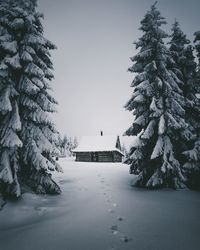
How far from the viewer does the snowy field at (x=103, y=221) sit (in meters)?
5.04

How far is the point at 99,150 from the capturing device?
37594mm

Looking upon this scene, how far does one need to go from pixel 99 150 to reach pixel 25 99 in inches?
1157

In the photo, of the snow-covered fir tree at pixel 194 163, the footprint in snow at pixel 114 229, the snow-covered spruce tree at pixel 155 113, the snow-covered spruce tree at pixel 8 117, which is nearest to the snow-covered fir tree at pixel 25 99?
the snow-covered spruce tree at pixel 8 117

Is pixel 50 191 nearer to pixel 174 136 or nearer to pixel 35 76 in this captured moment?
pixel 35 76

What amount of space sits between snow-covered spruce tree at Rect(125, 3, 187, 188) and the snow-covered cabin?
2491cm

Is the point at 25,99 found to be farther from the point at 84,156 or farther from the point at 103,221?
the point at 84,156

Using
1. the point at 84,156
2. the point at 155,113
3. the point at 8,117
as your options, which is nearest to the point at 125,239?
the point at 8,117

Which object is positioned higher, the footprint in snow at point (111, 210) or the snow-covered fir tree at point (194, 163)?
the snow-covered fir tree at point (194, 163)

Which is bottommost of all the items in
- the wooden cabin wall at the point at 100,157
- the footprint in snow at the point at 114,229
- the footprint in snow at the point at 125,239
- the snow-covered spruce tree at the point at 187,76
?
the footprint in snow at the point at 114,229

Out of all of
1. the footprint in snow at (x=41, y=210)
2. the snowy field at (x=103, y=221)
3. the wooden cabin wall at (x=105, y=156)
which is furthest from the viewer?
the wooden cabin wall at (x=105, y=156)

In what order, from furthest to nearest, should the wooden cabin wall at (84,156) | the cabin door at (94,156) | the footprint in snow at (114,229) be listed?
the wooden cabin wall at (84,156) < the cabin door at (94,156) < the footprint in snow at (114,229)

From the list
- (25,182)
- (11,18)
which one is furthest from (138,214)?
(11,18)

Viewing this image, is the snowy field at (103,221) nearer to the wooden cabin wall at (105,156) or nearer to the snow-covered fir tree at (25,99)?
the snow-covered fir tree at (25,99)

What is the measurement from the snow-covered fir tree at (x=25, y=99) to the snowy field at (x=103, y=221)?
49.5 inches
